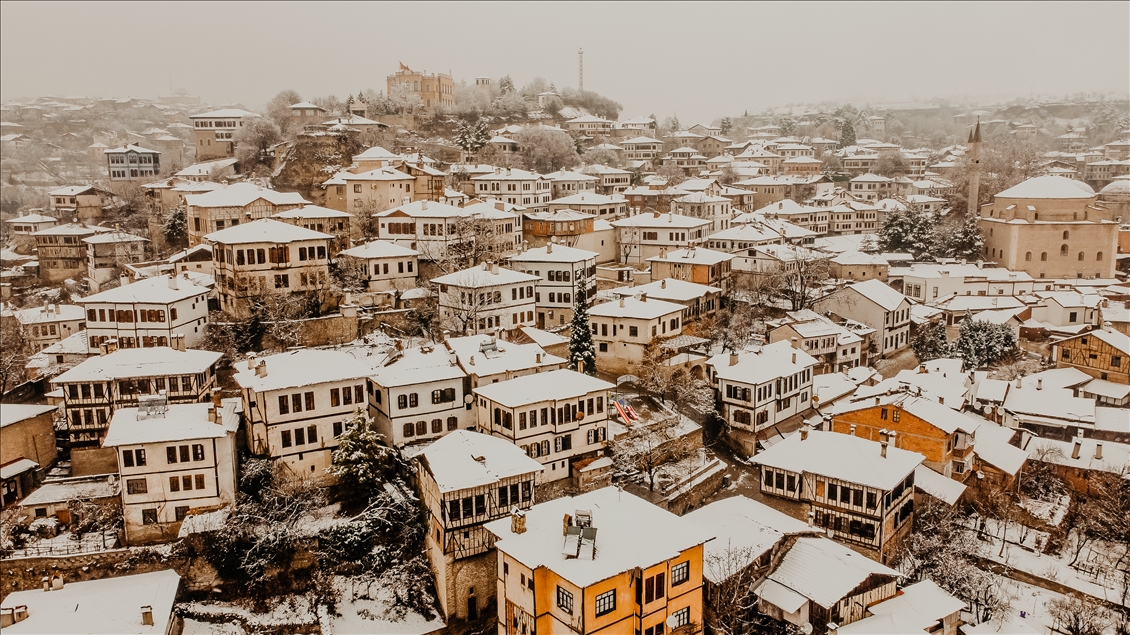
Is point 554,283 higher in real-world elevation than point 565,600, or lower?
higher

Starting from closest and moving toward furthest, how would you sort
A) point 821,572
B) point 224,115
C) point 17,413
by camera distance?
point 821,572 < point 17,413 < point 224,115

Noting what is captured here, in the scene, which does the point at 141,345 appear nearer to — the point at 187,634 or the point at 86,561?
the point at 86,561

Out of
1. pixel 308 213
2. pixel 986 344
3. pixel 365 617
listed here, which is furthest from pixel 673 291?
pixel 365 617

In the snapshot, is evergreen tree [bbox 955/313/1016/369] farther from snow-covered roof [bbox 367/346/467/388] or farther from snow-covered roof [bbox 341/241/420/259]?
snow-covered roof [bbox 341/241/420/259]

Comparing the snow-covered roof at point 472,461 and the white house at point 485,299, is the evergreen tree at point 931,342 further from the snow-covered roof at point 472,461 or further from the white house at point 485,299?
the snow-covered roof at point 472,461

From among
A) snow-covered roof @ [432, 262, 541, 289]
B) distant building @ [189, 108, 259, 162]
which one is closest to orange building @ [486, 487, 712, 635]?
snow-covered roof @ [432, 262, 541, 289]

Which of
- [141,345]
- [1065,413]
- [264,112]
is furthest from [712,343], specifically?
[264,112]

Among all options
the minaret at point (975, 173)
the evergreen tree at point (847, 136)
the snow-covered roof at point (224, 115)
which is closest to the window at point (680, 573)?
the minaret at point (975, 173)

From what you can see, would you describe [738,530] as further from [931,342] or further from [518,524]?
[931,342]
